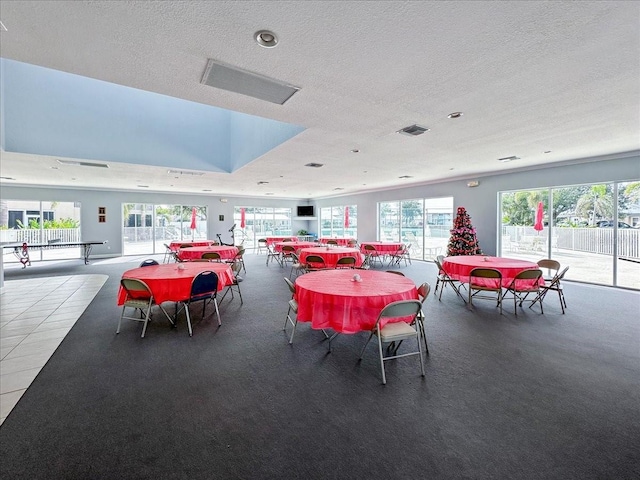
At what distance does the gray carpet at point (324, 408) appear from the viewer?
1.77 meters

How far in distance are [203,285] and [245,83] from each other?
268 centimetres

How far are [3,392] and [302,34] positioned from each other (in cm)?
402

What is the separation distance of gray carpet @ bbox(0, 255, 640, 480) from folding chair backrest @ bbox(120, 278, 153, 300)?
1.68ft

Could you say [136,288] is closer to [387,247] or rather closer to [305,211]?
[387,247]

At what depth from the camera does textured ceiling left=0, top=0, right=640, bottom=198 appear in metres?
1.93

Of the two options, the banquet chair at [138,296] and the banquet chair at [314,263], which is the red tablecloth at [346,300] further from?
the banquet chair at [314,263]

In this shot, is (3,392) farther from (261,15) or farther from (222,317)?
(261,15)

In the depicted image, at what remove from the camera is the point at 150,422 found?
2135 millimetres

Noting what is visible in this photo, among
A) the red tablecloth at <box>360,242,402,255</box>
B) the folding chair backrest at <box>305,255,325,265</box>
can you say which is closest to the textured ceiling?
the folding chair backrest at <box>305,255,325,265</box>

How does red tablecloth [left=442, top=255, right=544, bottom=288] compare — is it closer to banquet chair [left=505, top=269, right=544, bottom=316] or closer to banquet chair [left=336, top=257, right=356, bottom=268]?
banquet chair [left=505, top=269, right=544, bottom=316]

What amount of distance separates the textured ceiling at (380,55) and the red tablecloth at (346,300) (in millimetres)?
2218

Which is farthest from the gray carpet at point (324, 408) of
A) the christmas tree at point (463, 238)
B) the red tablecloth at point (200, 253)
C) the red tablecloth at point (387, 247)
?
the red tablecloth at point (387, 247)

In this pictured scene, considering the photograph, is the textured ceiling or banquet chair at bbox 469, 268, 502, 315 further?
banquet chair at bbox 469, 268, 502, 315

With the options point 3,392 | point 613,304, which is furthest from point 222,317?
point 613,304
